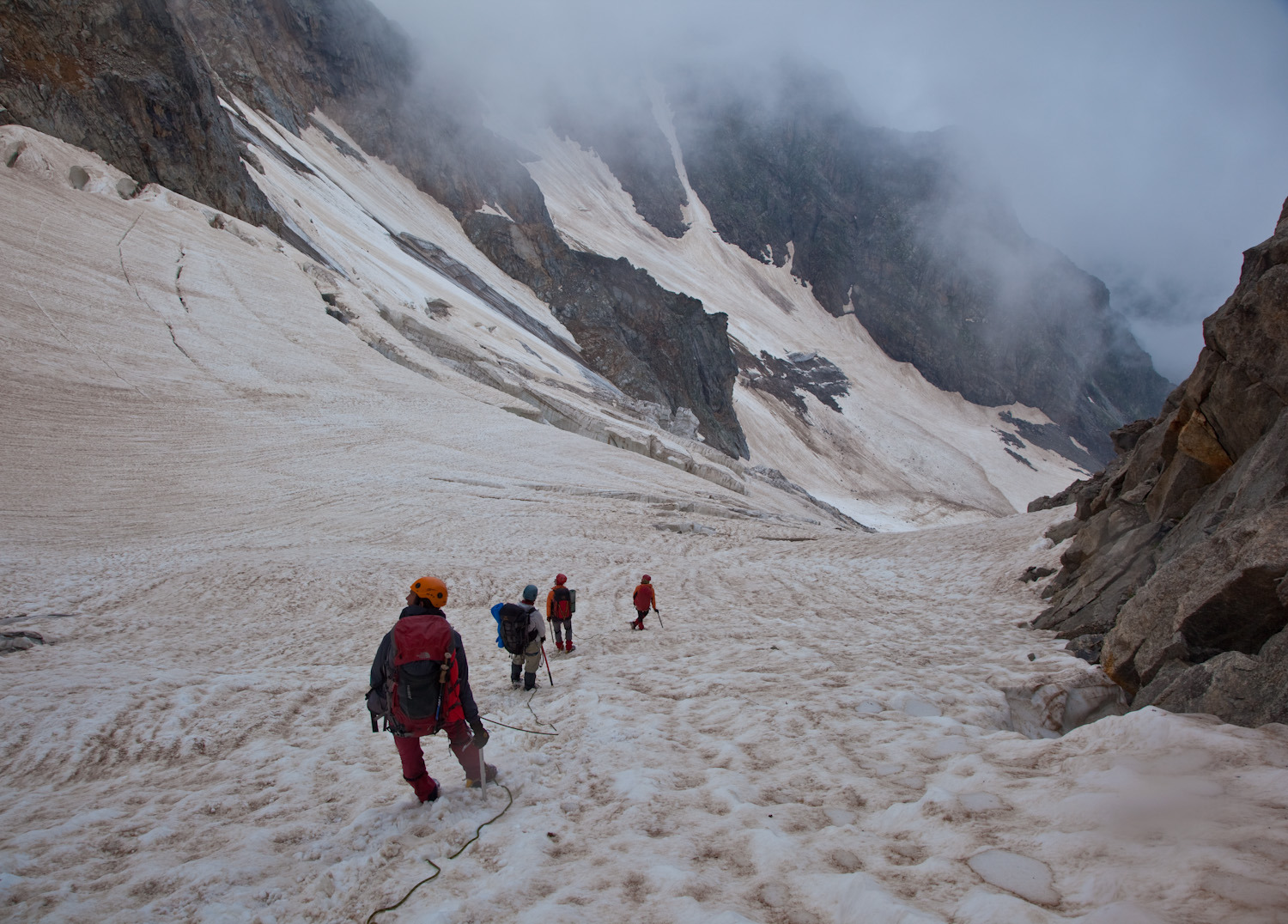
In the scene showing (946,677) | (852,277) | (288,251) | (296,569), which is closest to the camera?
(946,677)

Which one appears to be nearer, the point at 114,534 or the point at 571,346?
the point at 114,534

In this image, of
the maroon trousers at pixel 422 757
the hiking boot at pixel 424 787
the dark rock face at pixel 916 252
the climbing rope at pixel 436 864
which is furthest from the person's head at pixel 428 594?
the dark rock face at pixel 916 252

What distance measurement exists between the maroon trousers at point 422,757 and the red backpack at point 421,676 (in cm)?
8

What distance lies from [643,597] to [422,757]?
16.9 feet

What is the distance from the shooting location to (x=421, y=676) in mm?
3635

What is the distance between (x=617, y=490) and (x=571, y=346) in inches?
1326

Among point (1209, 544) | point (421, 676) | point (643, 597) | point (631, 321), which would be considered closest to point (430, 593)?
point (421, 676)

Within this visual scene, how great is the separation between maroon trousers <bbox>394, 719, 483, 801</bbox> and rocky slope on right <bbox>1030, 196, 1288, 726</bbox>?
169 inches

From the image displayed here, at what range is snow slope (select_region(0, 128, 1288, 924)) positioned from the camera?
9.42 feet

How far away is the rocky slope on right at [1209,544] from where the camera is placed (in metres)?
4.16

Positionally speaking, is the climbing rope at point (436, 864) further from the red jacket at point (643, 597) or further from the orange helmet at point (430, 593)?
A: the red jacket at point (643, 597)

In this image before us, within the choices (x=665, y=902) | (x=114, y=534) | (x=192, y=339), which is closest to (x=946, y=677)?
(x=665, y=902)

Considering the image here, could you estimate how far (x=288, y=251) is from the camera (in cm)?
2922

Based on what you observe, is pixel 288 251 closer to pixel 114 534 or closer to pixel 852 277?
pixel 114 534
